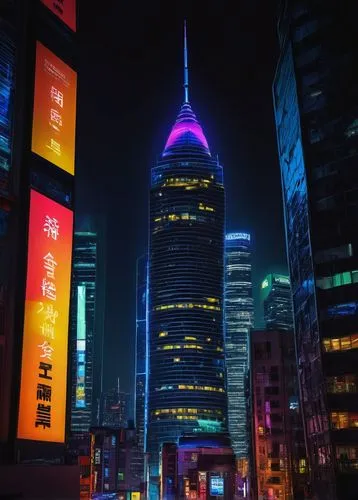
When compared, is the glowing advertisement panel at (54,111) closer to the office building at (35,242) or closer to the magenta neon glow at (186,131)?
the office building at (35,242)

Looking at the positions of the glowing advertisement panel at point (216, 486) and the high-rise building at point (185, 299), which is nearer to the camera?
the glowing advertisement panel at point (216, 486)

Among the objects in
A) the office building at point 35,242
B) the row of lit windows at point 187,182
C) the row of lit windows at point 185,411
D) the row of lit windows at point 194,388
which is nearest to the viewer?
the office building at point 35,242

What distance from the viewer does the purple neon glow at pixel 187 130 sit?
180500 mm

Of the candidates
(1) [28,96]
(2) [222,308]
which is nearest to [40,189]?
(1) [28,96]

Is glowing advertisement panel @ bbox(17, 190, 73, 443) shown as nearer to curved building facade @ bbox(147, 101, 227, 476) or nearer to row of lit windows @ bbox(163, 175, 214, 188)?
curved building facade @ bbox(147, 101, 227, 476)

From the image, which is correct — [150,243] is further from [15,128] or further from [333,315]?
[15,128]

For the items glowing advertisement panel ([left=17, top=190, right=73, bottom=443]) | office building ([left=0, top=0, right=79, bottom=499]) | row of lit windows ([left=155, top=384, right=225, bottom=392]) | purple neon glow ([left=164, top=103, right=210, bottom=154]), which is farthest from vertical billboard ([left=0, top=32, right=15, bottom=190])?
purple neon glow ([left=164, top=103, right=210, bottom=154])

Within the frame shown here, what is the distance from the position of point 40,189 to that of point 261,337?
56211 mm

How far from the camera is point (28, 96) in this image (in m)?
30.8

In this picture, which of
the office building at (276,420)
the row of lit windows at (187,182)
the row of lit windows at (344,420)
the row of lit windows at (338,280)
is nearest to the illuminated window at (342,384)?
the row of lit windows at (344,420)

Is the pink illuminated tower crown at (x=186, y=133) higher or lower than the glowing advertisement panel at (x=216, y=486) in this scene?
higher

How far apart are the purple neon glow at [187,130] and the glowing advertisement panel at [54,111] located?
5883 inches

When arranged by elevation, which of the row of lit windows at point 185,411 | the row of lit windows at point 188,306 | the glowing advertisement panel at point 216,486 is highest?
the row of lit windows at point 188,306

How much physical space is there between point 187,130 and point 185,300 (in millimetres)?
48252
